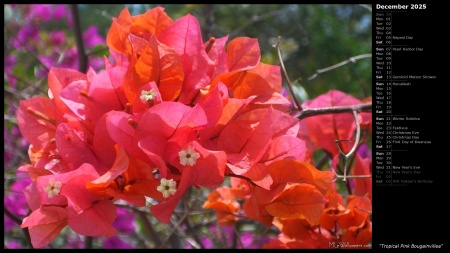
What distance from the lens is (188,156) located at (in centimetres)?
53

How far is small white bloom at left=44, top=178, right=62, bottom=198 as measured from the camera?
539mm

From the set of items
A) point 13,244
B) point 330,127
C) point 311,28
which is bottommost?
point 13,244

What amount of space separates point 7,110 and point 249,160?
3.99 ft

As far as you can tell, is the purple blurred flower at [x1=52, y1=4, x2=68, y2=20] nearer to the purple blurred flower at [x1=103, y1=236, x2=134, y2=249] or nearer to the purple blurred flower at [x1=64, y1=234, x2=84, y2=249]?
the purple blurred flower at [x1=64, y1=234, x2=84, y2=249]

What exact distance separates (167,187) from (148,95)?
0.09 metres

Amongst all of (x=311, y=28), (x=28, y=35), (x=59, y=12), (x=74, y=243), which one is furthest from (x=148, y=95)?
(x=311, y=28)

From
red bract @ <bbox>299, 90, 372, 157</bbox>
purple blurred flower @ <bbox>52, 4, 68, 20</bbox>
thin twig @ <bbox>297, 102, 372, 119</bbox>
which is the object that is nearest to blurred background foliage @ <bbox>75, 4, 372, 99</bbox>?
purple blurred flower @ <bbox>52, 4, 68, 20</bbox>

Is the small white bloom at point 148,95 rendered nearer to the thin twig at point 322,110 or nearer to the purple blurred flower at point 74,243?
the thin twig at point 322,110

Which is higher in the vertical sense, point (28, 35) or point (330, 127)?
point (28, 35)

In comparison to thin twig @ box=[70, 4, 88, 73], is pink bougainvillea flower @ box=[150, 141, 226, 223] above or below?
below

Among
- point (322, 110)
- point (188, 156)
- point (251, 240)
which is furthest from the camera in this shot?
point (251, 240)

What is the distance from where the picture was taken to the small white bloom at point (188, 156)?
528 millimetres
